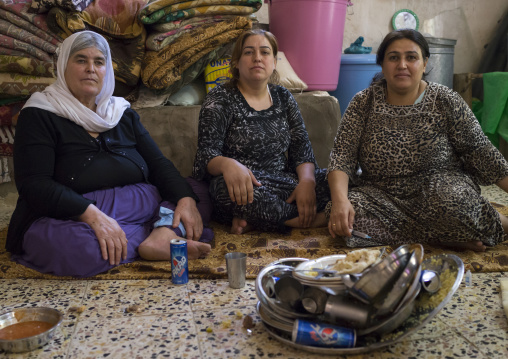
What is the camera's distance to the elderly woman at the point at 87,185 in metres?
1.90

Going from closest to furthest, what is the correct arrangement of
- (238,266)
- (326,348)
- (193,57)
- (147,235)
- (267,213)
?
(326,348), (238,266), (147,235), (267,213), (193,57)

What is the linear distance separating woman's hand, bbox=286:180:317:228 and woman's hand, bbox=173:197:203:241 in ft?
1.54

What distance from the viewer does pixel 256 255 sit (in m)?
2.06

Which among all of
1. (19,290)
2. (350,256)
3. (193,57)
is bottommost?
(19,290)

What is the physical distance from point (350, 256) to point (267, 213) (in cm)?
94

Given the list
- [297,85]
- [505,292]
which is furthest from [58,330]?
[297,85]

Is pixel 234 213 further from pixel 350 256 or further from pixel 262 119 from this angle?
pixel 350 256

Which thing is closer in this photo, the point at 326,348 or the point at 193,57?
the point at 326,348

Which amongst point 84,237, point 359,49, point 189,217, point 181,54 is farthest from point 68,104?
point 359,49

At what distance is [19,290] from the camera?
1.79 m

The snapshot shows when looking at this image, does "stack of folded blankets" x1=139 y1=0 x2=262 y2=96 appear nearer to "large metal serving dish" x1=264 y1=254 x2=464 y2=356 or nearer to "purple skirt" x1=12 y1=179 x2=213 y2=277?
"purple skirt" x1=12 y1=179 x2=213 y2=277

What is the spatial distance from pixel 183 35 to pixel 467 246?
1910 millimetres

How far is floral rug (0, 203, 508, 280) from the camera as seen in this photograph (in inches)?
74.0

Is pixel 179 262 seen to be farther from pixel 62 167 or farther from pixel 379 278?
pixel 379 278
